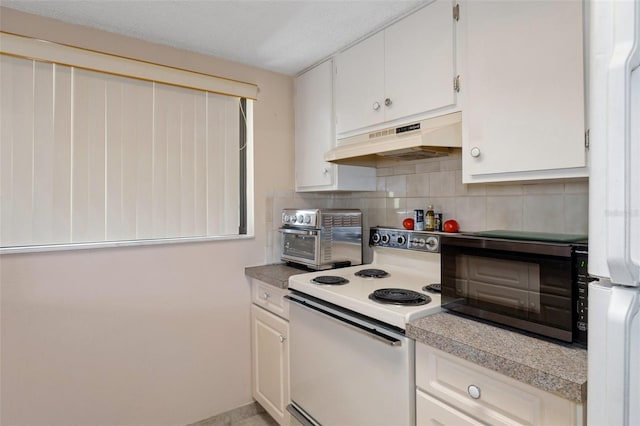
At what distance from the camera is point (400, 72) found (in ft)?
5.55

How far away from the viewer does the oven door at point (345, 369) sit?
4.05 ft

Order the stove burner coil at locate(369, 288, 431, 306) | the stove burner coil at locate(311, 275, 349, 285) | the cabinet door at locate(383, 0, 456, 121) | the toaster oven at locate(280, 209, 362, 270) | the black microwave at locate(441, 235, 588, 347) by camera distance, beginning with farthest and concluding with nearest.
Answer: the toaster oven at locate(280, 209, 362, 270), the stove burner coil at locate(311, 275, 349, 285), the cabinet door at locate(383, 0, 456, 121), the stove burner coil at locate(369, 288, 431, 306), the black microwave at locate(441, 235, 588, 347)

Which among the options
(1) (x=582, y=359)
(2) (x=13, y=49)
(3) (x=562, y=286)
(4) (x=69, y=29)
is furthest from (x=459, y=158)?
(2) (x=13, y=49)

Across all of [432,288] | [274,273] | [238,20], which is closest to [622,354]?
[432,288]

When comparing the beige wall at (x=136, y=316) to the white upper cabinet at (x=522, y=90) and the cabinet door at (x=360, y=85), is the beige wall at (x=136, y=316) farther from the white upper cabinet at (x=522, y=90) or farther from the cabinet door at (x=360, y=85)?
the white upper cabinet at (x=522, y=90)

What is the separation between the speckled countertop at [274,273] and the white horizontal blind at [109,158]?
29 centimetres

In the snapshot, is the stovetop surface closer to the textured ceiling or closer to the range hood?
the range hood

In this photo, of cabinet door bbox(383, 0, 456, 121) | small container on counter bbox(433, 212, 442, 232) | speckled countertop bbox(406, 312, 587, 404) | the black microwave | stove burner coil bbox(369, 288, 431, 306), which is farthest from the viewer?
small container on counter bbox(433, 212, 442, 232)

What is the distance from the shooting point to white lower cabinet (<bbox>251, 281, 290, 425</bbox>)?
6.32 feet

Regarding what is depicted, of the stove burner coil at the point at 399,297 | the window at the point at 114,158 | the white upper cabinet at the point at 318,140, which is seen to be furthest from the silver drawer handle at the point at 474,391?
the window at the point at 114,158

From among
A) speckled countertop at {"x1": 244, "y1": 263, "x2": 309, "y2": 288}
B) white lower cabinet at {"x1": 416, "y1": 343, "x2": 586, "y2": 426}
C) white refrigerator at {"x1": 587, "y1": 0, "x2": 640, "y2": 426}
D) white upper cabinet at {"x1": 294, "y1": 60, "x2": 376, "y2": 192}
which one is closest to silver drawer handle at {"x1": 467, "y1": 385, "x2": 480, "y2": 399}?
white lower cabinet at {"x1": 416, "y1": 343, "x2": 586, "y2": 426}

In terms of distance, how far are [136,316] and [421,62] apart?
1968mm

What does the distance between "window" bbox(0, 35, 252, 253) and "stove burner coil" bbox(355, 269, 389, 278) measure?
2.68 feet

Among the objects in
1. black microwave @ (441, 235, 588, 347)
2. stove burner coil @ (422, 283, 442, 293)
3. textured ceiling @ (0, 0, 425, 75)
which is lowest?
stove burner coil @ (422, 283, 442, 293)
